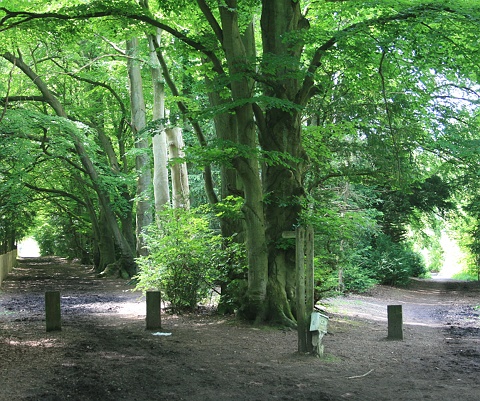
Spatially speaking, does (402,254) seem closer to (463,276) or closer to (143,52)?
(143,52)

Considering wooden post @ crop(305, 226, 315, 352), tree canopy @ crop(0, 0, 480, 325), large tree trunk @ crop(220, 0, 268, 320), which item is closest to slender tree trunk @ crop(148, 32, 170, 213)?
tree canopy @ crop(0, 0, 480, 325)

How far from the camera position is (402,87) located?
15016 millimetres

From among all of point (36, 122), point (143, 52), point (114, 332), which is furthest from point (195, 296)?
point (143, 52)

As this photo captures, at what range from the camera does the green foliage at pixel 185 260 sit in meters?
13.1

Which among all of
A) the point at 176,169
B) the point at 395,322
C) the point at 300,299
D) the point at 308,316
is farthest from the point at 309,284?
the point at 176,169

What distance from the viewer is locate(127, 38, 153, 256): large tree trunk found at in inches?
979

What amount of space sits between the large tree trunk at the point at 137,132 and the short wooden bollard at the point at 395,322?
14.2 m

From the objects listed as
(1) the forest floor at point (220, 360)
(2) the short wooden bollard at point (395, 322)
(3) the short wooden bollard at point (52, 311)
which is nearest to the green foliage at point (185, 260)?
(1) the forest floor at point (220, 360)

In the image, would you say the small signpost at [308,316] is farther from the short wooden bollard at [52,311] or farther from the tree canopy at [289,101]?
the short wooden bollard at [52,311]

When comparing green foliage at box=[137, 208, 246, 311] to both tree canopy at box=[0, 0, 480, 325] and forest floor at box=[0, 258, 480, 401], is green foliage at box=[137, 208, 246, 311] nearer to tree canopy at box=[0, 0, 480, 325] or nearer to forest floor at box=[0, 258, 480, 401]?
tree canopy at box=[0, 0, 480, 325]

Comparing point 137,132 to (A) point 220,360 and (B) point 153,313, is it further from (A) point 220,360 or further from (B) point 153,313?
(A) point 220,360

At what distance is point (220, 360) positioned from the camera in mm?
8711

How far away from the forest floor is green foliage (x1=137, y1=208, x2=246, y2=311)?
24.6 inches

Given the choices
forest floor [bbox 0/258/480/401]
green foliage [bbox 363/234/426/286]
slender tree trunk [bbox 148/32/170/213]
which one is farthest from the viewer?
green foliage [bbox 363/234/426/286]
